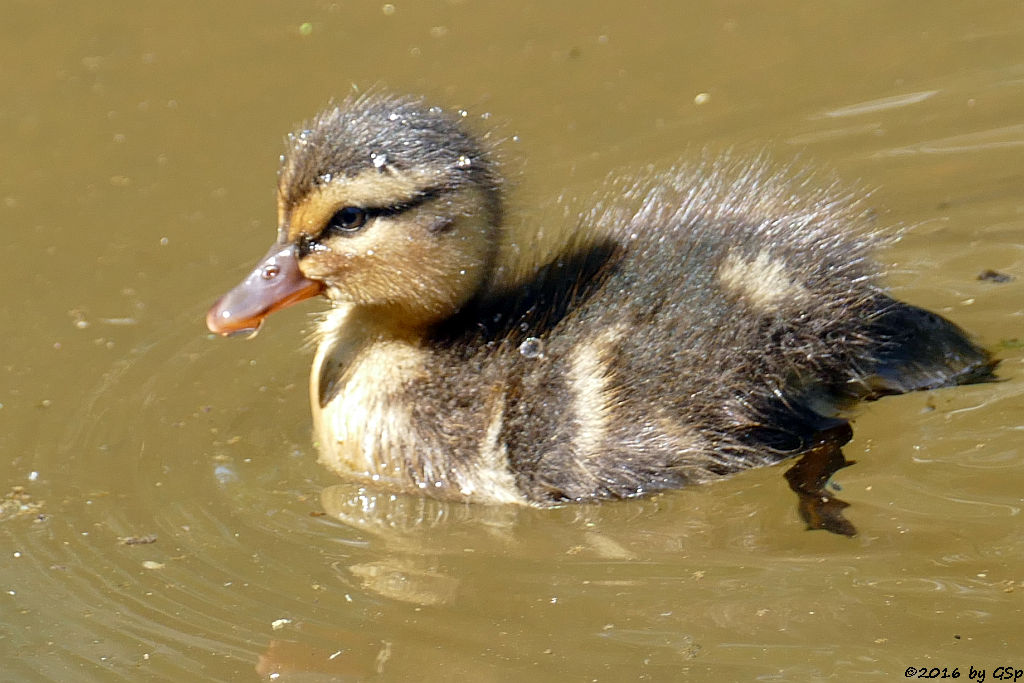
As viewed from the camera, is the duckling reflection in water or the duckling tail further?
the duckling tail

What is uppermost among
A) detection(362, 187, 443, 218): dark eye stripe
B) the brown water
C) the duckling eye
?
detection(362, 187, 443, 218): dark eye stripe

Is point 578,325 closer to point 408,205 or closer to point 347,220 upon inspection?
point 408,205

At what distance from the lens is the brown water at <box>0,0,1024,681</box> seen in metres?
2.90

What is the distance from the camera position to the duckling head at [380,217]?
336cm

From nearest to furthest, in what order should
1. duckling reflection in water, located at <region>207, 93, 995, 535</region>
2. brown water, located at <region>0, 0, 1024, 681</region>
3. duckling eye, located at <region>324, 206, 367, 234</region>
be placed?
brown water, located at <region>0, 0, 1024, 681</region>
duckling reflection in water, located at <region>207, 93, 995, 535</region>
duckling eye, located at <region>324, 206, 367, 234</region>

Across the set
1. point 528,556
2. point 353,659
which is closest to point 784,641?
point 528,556

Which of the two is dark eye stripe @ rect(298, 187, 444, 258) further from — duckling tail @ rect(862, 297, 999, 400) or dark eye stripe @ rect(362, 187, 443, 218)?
duckling tail @ rect(862, 297, 999, 400)

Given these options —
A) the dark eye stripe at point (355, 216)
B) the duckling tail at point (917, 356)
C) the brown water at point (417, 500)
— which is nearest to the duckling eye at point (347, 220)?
the dark eye stripe at point (355, 216)

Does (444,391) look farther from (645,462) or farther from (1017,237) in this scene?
(1017,237)

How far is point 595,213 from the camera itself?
3.73m

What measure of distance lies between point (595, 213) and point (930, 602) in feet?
4.45

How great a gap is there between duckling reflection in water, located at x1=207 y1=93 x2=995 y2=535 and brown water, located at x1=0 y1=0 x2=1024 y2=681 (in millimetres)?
94

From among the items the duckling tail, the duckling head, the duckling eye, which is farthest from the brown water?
the duckling eye

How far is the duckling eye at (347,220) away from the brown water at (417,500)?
0.41 meters
